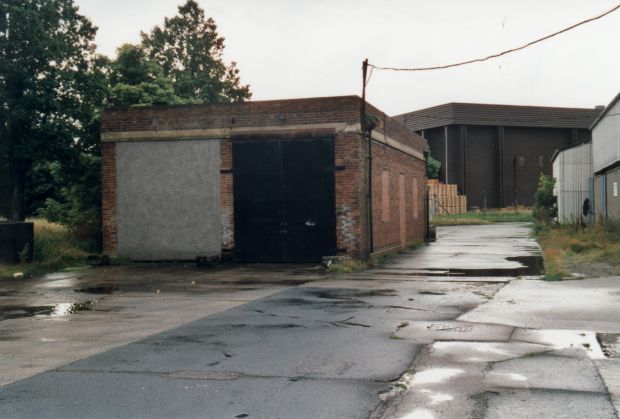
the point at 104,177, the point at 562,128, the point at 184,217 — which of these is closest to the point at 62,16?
the point at 104,177

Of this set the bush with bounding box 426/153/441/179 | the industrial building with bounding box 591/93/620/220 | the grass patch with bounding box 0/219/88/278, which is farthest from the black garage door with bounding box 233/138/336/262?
the bush with bounding box 426/153/441/179

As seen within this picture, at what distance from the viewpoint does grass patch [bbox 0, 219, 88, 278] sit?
17812 mm

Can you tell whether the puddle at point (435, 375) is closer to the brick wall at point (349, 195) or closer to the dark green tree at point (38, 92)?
the brick wall at point (349, 195)

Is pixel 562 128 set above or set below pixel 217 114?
above

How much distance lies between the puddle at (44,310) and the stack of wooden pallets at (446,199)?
161 ft

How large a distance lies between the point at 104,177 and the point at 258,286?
854cm

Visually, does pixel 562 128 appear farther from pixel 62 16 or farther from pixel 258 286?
pixel 258 286

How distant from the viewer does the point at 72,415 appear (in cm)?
545

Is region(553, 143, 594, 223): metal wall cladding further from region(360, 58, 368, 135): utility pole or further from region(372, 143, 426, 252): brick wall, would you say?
region(360, 58, 368, 135): utility pole

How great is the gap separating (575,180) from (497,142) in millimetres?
30444

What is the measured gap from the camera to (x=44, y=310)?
11422mm

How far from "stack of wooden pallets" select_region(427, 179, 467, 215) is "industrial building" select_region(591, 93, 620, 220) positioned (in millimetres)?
28159

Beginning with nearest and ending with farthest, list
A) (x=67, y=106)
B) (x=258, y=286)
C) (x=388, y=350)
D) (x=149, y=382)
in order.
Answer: (x=149, y=382) < (x=388, y=350) < (x=258, y=286) < (x=67, y=106)

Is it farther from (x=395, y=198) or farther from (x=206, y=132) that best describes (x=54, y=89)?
(x=395, y=198)
